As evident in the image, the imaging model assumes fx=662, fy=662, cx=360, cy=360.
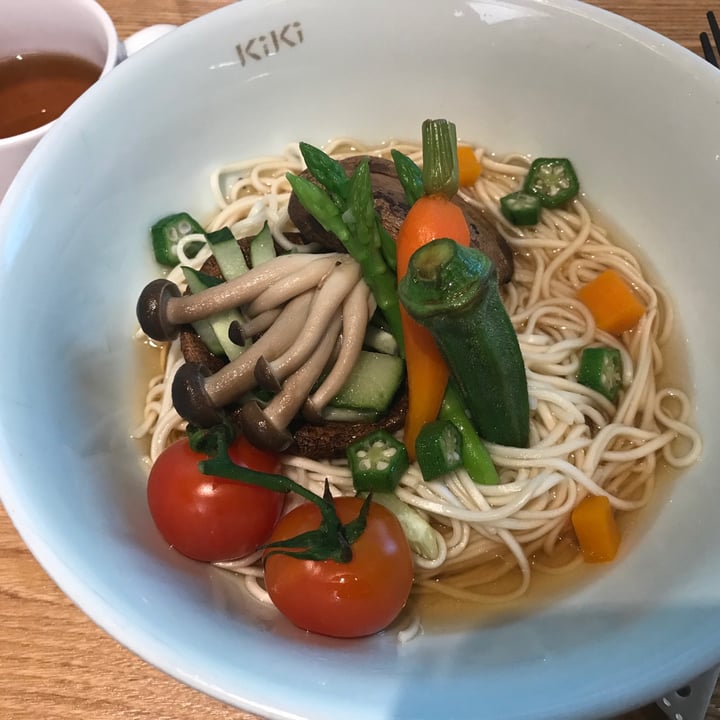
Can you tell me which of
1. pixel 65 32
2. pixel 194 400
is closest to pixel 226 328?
pixel 194 400

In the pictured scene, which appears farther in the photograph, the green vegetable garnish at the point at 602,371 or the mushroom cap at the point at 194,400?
the green vegetable garnish at the point at 602,371

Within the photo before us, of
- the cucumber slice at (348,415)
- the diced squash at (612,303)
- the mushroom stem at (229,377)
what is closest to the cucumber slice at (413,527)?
the cucumber slice at (348,415)

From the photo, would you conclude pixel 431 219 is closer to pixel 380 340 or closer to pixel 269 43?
pixel 380 340

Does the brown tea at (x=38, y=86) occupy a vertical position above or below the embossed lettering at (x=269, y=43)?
below

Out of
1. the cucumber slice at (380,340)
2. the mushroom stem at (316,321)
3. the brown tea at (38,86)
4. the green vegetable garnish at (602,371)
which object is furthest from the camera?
the brown tea at (38,86)

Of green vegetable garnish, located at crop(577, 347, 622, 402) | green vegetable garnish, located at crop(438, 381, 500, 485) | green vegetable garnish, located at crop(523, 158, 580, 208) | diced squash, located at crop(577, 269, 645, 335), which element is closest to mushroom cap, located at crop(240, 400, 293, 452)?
green vegetable garnish, located at crop(438, 381, 500, 485)

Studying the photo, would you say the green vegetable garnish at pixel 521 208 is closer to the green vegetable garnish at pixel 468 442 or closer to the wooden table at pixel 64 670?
the green vegetable garnish at pixel 468 442
